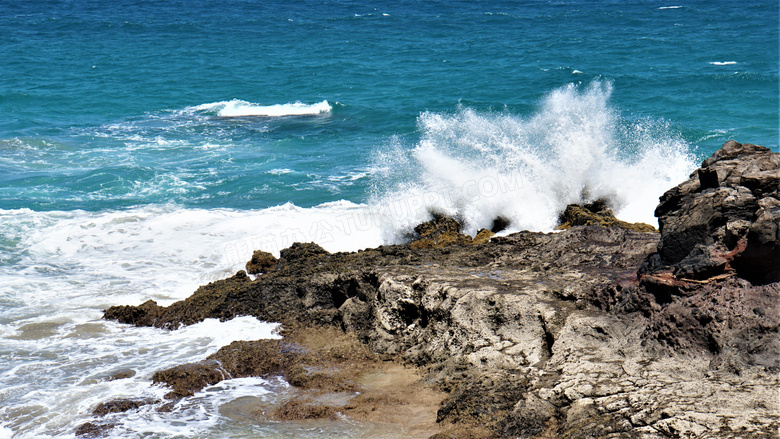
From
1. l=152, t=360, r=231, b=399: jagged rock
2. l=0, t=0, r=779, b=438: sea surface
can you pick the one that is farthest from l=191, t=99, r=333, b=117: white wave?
l=152, t=360, r=231, b=399: jagged rock

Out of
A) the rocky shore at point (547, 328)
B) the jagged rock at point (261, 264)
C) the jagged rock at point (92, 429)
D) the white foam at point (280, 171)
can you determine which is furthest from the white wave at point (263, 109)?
the jagged rock at point (92, 429)

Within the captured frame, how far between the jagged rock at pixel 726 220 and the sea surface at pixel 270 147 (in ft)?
12.2

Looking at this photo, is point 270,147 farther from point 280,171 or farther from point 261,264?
point 261,264

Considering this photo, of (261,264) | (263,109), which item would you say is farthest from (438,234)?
(263,109)

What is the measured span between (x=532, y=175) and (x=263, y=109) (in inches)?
565

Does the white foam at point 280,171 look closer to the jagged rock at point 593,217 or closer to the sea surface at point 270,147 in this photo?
the sea surface at point 270,147

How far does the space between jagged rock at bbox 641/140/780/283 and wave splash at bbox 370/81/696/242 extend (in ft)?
13.7

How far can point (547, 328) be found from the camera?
667cm

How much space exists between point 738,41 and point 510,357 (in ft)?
106

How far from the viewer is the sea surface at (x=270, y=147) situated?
8.16m

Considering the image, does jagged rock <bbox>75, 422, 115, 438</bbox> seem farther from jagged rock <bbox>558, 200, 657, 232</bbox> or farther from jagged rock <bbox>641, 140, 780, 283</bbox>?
jagged rock <bbox>558, 200, 657, 232</bbox>

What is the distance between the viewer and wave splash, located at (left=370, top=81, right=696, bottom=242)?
38.9ft

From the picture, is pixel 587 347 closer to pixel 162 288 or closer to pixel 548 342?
pixel 548 342

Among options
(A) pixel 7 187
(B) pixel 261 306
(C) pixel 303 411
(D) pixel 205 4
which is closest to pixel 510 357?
(C) pixel 303 411
